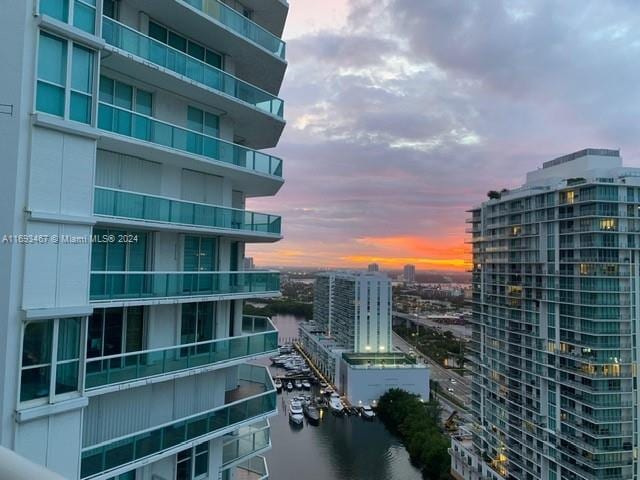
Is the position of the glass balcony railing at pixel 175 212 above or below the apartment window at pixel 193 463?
above

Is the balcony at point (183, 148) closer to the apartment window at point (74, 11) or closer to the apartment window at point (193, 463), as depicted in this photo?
the apartment window at point (74, 11)

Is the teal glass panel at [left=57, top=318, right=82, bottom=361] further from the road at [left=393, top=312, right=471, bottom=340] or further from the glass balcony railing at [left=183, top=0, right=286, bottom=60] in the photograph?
the road at [left=393, top=312, right=471, bottom=340]

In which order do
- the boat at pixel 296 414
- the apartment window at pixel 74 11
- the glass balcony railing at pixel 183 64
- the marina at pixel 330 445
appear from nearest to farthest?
1. the apartment window at pixel 74 11
2. the glass balcony railing at pixel 183 64
3. the marina at pixel 330 445
4. the boat at pixel 296 414

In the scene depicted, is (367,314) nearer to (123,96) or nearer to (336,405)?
(336,405)

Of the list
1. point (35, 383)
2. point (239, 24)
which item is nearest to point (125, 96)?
point (239, 24)

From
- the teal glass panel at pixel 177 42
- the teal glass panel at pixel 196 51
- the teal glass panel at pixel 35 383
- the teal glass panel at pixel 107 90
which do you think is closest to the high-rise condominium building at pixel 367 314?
the teal glass panel at pixel 196 51

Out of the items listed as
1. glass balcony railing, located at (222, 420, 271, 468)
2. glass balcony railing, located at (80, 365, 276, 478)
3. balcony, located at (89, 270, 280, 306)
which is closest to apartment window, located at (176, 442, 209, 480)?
glass balcony railing, located at (222, 420, 271, 468)
